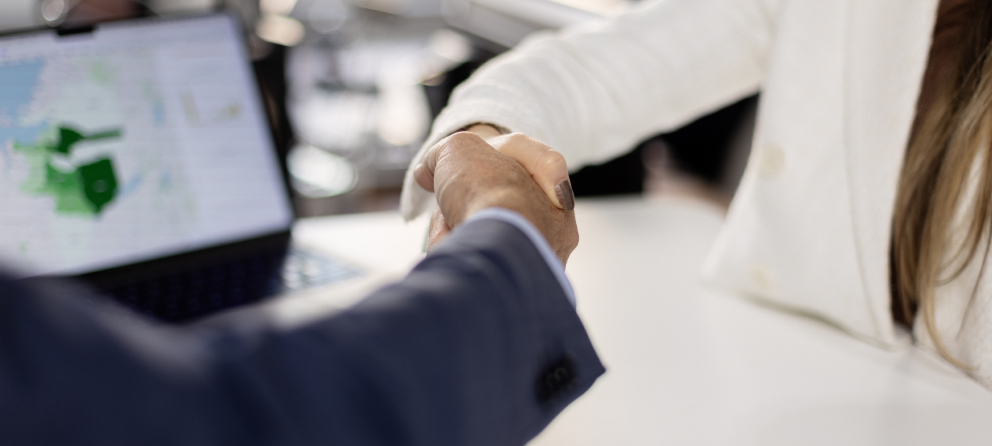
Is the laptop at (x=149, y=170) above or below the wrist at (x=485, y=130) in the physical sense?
below

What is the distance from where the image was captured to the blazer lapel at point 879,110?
46cm

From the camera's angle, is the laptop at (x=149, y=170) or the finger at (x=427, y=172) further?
the laptop at (x=149, y=170)

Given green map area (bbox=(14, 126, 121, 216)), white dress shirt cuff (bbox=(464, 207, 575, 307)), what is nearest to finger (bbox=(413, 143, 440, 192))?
white dress shirt cuff (bbox=(464, 207, 575, 307))

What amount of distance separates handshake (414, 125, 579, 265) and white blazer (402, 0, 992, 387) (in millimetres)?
108

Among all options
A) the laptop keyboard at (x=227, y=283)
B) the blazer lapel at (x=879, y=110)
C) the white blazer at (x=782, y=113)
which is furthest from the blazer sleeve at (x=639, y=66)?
the laptop keyboard at (x=227, y=283)

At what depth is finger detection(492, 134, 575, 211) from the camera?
0.34 metres

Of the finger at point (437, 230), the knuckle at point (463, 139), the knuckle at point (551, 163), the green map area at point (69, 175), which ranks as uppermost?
the knuckle at point (551, 163)

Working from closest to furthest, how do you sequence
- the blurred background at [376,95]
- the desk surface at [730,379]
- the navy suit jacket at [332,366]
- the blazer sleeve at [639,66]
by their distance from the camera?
the navy suit jacket at [332,366], the desk surface at [730,379], the blazer sleeve at [639,66], the blurred background at [376,95]

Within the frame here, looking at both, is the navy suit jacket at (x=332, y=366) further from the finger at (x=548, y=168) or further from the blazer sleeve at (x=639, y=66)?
the blazer sleeve at (x=639, y=66)

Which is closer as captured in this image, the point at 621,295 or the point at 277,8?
the point at 621,295

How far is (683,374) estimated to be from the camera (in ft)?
1.54

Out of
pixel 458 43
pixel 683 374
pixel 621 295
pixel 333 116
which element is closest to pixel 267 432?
pixel 683 374

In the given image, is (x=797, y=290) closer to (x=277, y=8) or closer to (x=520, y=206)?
(x=520, y=206)

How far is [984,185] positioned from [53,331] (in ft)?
1.74
